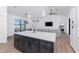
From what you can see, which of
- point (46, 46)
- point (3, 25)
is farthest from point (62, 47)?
point (3, 25)

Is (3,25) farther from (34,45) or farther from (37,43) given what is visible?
(37,43)

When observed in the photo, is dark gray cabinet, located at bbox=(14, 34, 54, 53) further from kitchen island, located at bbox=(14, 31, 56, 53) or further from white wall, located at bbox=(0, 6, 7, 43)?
white wall, located at bbox=(0, 6, 7, 43)

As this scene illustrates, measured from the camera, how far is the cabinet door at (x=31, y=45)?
2.42 metres

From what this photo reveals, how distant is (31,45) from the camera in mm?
2611

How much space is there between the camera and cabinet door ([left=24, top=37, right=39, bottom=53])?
2420 mm

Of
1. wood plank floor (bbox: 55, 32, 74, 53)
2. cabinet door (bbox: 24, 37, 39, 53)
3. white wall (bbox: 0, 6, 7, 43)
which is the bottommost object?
wood plank floor (bbox: 55, 32, 74, 53)

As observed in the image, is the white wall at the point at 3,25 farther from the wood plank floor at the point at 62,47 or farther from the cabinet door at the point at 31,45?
the wood plank floor at the point at 62,47

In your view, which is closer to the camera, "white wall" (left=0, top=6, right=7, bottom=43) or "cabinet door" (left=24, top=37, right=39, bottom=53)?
"cabinet door" (left=24, top=37, right=39, bottom=53)

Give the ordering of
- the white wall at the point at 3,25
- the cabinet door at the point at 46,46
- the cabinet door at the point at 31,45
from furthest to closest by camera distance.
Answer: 1. the white wall at the point at 3,25
2. the cabinet door at the point at 31,45
3. the cabinet door at the point at 46,46

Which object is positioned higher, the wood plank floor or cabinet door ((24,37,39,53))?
cabinet door ((24,37,39,53))

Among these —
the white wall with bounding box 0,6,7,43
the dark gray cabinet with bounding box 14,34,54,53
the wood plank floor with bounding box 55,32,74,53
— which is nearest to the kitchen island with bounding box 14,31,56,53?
the dark gray cabinet with bounding box 14,34,54,53

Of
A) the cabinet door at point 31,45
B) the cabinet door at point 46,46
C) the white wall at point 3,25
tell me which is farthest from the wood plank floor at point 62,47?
the white wall at point 3,25
